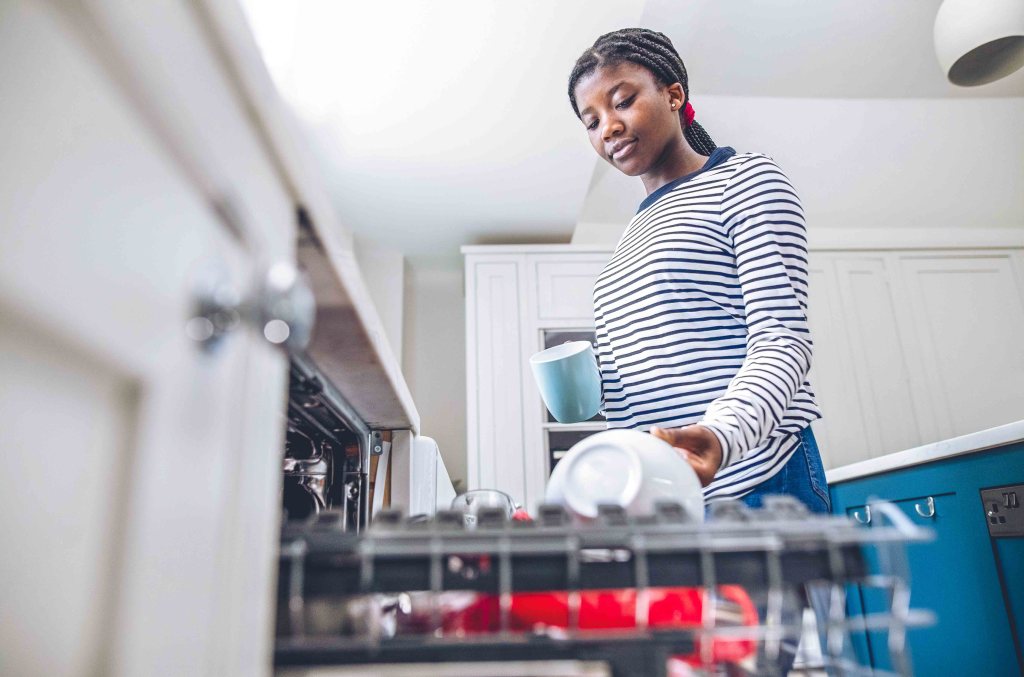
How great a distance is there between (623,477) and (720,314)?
0.40m

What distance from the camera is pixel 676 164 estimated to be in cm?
99

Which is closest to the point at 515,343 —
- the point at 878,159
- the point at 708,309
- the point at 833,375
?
the point at 833,375

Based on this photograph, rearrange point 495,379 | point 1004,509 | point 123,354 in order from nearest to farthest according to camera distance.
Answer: point 123,354, point 1004,509, point 495,379

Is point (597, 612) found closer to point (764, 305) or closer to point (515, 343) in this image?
point (764, 305)

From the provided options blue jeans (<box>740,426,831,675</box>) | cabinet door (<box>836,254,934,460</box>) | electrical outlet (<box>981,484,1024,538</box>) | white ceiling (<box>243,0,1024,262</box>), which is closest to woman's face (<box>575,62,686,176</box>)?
blue jeans (<box>740,426,831,675</box>)

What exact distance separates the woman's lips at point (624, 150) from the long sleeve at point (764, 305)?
0.25 meters

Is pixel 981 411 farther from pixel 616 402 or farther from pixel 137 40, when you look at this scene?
pixel 137 40

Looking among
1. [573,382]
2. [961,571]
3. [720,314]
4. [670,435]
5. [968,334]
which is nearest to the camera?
[670,435]

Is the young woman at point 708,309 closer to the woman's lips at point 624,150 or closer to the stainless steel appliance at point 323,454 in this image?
the woman's lips at point 624,150

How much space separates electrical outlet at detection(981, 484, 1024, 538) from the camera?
3.94 feet

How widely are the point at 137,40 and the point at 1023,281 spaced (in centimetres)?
359

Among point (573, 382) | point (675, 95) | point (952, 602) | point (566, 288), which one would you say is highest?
point (566, 288)

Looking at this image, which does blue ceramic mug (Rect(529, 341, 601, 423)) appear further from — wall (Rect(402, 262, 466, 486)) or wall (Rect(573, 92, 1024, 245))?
wall (Rect(402, 262, 466, 486))

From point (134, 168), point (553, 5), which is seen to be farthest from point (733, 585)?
point (553, 5)
